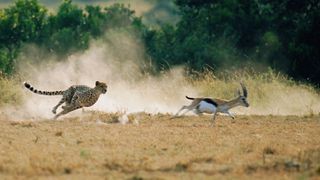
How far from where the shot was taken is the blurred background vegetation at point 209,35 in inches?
1225

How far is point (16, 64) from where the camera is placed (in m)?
35.4

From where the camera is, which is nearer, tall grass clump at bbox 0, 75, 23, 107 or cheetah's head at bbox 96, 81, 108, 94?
cheetah's head at bbox 96, 81, 108, 94

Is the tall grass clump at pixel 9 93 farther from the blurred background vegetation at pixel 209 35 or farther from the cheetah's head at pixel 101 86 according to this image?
the blurred background vegetation at pixel 209 35

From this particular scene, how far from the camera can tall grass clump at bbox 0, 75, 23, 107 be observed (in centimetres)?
2214

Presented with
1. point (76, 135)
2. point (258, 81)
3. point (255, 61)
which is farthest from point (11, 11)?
point (76, 135)

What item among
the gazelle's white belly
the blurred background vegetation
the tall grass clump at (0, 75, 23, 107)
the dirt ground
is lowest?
the dirt ground

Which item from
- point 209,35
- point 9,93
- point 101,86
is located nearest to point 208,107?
point 101,86

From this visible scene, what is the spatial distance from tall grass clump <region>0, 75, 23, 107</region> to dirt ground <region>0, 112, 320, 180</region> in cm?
416

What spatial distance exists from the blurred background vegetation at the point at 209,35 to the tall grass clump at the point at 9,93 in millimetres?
7550

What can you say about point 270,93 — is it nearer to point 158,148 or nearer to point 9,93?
point 9,93

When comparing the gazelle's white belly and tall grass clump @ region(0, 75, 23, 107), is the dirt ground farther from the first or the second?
tall grass clump @ region(0, 75, 23, 107)

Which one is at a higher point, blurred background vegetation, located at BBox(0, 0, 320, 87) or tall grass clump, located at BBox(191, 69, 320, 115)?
blurred background vegetation, located at BBox(0, 0, 320, 87)

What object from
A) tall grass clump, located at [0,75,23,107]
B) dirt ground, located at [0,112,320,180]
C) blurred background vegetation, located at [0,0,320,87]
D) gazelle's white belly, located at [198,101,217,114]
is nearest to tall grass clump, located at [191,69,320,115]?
dirt ground, located at [0,112,320,180]

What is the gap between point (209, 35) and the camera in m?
37.7
